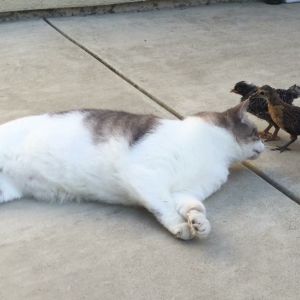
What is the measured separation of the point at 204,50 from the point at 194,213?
11.4 ft

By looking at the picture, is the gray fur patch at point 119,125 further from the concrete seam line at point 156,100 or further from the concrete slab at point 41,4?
the concrete slab at point 41,4

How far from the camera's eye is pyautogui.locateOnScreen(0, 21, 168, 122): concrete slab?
456 centimetres

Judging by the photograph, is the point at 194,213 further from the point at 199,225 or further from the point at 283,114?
the point at 283,114

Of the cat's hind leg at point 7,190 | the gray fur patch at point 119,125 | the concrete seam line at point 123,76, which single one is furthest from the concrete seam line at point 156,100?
the cat's hind leg at point 7,190

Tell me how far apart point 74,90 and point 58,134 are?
1772 millimetres

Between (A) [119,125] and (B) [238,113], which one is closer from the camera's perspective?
(A) [119,125]

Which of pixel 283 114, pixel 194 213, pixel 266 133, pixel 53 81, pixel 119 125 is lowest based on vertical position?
pixel 53 81

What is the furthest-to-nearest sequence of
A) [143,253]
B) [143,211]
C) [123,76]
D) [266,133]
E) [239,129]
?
[123,76]
[266,133]
[239,129]
[143,211]
[143,253]

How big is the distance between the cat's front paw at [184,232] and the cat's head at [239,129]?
0.73m

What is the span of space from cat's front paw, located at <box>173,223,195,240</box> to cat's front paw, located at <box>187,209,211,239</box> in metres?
0.02

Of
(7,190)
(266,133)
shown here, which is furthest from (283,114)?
(7,190)

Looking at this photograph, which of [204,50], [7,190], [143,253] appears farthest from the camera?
[204,50]

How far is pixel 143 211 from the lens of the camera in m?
3.10

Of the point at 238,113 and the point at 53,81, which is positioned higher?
the point at 238,113
